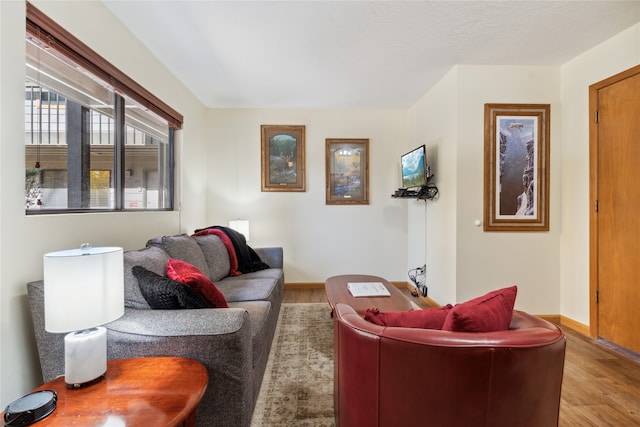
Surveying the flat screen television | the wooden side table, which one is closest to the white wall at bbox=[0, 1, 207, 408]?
the wooden side table

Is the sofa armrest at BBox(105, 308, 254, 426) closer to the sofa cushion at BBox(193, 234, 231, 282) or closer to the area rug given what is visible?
the area rug

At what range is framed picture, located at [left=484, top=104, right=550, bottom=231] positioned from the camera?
2.80 meters

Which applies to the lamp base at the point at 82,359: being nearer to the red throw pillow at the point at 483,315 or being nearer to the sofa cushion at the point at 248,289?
the sofa cushion at the point at 248,289

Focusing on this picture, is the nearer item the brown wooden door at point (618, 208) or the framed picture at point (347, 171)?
the brown wooden door at point (618, 208)

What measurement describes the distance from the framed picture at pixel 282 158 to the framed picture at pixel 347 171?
42 centimetres

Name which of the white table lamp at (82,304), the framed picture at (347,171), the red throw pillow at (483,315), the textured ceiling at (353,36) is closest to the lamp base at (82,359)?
the white table lamp at (82,304)

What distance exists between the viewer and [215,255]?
2.73 meters

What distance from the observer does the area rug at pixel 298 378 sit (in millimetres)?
1533

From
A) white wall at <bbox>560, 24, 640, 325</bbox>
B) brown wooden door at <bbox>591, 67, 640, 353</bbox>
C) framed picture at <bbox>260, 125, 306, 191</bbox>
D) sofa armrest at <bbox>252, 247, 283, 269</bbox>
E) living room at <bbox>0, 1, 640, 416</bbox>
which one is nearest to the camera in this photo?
living room at <bbox>0, 1, 640, 416</bbox>

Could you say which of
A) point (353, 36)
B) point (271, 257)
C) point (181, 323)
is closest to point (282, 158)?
point (271, 257)

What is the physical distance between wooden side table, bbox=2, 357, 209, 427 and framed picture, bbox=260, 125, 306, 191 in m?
3.04

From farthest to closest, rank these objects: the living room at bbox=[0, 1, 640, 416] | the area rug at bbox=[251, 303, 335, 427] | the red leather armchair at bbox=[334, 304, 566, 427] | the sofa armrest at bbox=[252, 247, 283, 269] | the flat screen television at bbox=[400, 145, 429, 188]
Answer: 1. the sofa armrest at bbox=[252, 247, 283, 269]
2. the flat screen television at bbox=[400, 145, 429, 188]
3. the area rug at bbox=[251, 303, 335, 427]
4. the living room at bbox=[0, 1, 640, 416]
5. the red leather armchair at bbox=[334, 304, 566, 427]

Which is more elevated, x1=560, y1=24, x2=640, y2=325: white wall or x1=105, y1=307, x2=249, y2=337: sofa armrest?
x1=560, y1=24, x2=640, y2=325: white wall

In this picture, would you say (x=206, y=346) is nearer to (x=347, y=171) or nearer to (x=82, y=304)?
(x=82, y=304)
